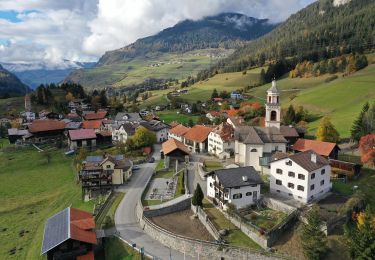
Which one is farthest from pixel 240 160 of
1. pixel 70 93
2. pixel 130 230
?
pixel 70 93

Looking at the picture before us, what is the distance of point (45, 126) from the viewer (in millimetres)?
103500

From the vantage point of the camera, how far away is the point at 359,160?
2456 inches

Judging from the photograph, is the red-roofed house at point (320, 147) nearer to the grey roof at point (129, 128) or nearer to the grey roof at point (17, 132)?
the grey roof at point (129, 128)

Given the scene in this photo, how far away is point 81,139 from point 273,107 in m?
49.7

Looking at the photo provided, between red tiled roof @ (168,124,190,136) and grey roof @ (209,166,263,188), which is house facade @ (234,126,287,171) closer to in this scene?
grey roof @ (209,166,263,188)

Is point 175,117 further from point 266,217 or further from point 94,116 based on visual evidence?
point 266,217

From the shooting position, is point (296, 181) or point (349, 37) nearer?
point (296, 181)

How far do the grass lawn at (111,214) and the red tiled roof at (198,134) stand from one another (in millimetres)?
27274

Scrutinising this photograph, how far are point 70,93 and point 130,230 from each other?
12075 centimetres

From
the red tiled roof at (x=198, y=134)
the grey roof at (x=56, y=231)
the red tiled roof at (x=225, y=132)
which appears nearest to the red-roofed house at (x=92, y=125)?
the red tiled roof at (x=198, y=134)

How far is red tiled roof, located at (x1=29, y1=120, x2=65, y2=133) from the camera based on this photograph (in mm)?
100938

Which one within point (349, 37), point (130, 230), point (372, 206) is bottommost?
point (130, 230)

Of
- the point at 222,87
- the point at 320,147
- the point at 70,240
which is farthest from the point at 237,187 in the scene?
the point at 222,87

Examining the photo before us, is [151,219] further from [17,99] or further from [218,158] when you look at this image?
[17,99]
